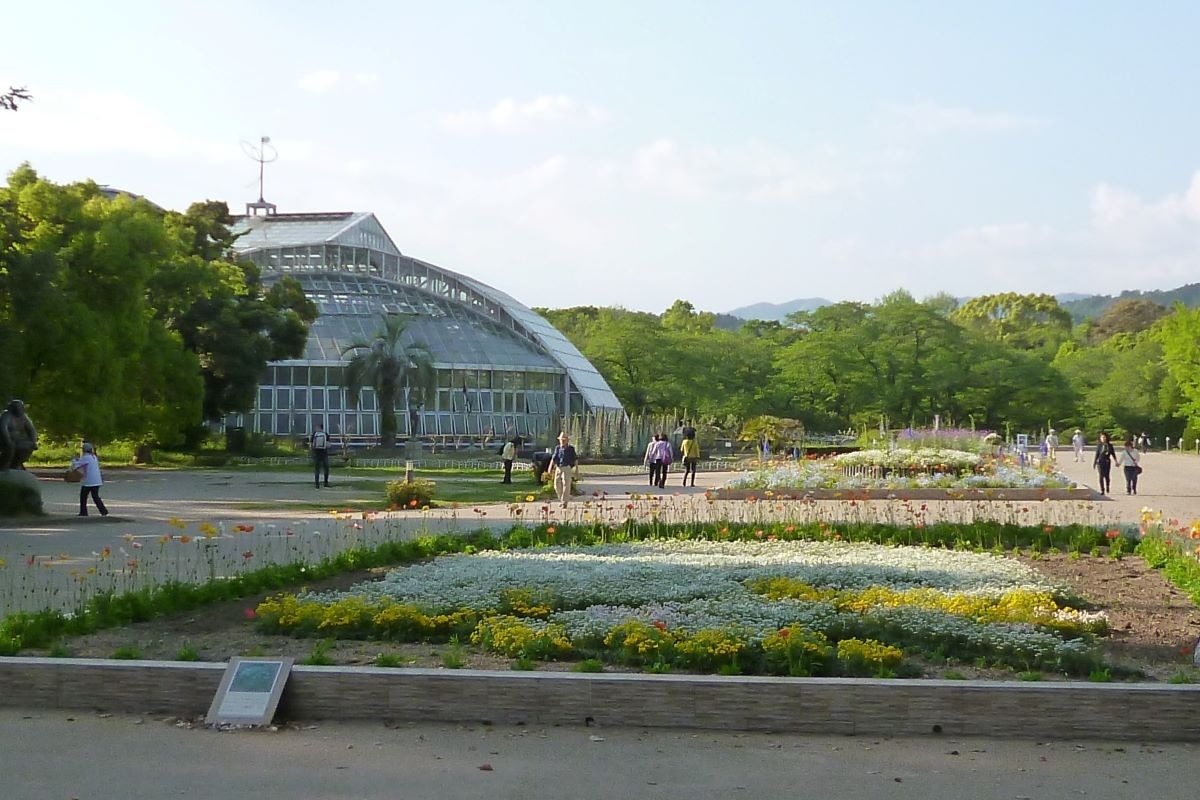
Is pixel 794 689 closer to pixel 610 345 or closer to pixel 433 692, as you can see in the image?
pixel 433 692

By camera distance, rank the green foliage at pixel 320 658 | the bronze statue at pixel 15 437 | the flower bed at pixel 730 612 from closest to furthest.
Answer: the green foliage at pixel 320 658
the flower bed at pixel 730 612
the bronze statue at pixel 15 437

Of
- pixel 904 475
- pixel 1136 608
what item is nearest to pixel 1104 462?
pixel 904 475

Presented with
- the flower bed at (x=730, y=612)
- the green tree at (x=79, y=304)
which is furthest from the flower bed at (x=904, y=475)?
the green tree at (x=79, y=304)

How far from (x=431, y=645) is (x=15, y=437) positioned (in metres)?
15.8

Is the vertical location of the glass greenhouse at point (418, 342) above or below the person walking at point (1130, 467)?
above

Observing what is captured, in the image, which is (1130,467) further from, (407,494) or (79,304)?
(79,304)

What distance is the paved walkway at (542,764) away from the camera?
656 cm

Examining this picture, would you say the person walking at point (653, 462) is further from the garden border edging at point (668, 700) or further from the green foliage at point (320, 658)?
the garden border edging at point (668, 700)

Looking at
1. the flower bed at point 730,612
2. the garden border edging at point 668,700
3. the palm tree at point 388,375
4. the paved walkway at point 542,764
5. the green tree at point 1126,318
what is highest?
the green tree at point 1126,318

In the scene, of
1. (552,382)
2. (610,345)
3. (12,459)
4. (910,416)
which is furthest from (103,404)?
(910,416)

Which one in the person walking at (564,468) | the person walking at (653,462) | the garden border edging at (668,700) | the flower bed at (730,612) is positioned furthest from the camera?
the person walking at (653,462)

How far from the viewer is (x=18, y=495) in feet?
74.9

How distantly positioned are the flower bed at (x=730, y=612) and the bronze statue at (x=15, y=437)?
11.4m

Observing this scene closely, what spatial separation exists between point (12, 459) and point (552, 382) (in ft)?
149
